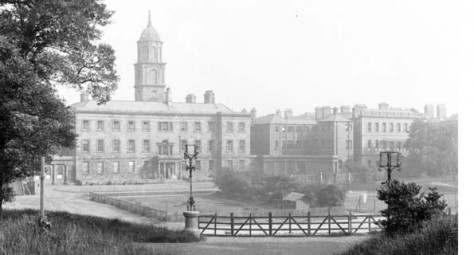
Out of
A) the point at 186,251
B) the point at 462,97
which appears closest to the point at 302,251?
the point at 186,251

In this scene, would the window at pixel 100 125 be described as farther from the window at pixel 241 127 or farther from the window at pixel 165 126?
the window at pixel 241 127

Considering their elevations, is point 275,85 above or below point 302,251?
above

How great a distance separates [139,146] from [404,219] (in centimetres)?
2245

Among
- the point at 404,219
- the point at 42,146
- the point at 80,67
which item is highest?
the point at 80,67

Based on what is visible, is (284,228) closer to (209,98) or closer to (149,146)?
(149,146)

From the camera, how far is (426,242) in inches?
298

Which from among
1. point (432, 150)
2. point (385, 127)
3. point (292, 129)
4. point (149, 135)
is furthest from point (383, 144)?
point (149, 135)

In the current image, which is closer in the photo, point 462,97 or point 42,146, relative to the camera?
point 462,97

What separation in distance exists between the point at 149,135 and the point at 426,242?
25.0 m

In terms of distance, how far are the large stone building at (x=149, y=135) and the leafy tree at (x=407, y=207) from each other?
18.7m

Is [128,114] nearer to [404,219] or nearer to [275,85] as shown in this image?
[275,85]

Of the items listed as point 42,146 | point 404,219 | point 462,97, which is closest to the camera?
point 462,97

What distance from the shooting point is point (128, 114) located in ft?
102

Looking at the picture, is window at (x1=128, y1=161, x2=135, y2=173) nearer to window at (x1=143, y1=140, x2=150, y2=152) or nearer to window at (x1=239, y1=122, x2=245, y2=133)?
window at (x1=143, y1=140, x2=150, y2=152)
